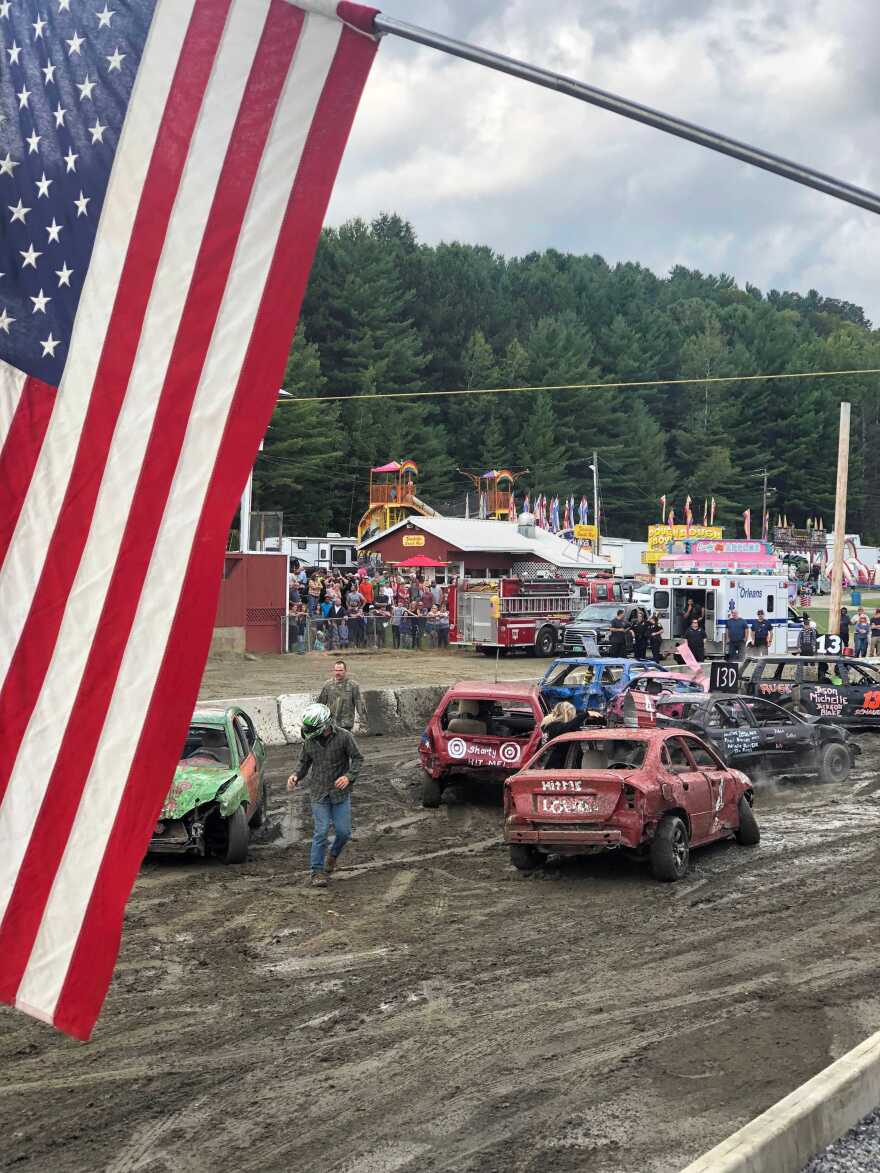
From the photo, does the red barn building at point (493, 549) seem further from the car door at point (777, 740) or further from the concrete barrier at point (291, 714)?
the car door at point (777, 740)

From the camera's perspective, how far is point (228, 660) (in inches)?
1328

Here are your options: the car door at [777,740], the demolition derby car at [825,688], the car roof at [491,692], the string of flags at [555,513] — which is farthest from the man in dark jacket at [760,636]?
the string of flags at [555,513]

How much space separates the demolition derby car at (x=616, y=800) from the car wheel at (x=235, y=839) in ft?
8.69

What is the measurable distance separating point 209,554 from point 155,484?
0.30 m

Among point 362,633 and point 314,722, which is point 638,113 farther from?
point 362,633

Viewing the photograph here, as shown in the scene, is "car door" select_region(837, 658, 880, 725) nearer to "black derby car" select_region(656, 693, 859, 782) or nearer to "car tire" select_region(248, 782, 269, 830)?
"black derby car" select_region(656, 693, 859, 782)

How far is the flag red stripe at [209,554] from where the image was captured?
4168 mm

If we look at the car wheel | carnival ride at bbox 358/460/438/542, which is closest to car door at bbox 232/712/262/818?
the car wheel

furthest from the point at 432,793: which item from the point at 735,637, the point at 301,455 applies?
the point at 301,455

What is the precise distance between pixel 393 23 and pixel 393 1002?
6532 mm

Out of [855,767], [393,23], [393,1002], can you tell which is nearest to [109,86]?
[393,23]

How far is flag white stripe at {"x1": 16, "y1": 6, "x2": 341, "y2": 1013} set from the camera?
4191 millimetres

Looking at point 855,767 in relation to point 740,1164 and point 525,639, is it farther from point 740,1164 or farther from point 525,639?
point 525,639

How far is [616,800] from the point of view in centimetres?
1241
